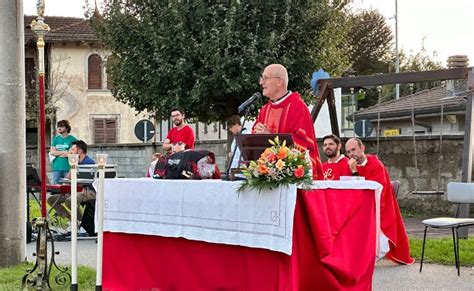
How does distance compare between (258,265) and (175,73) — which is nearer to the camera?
(258,265)

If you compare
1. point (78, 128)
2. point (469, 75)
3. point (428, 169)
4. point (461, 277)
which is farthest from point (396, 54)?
point (461, 277)

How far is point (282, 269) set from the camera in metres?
6.61

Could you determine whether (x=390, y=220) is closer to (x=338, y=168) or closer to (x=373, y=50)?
(x=338, y=168)

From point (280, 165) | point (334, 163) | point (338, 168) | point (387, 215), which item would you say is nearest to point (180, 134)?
point (334, 163)

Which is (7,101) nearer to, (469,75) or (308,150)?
(308,150)

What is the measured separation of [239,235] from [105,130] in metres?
35.7

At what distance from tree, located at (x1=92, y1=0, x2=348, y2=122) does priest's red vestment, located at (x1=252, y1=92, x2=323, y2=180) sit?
10540 millimetres

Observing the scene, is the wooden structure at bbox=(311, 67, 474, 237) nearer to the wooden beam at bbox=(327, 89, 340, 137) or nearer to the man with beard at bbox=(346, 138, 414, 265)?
the wooden beam at bbox=(327, 89, 340, 137)

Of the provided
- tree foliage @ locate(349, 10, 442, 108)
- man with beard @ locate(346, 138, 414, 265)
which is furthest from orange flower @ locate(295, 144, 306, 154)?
tree foliage @ locate(349, 10, 442, 108)

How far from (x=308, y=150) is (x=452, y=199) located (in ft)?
12.1

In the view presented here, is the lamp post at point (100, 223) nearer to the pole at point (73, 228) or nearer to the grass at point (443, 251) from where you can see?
the pole at point (73, 228)

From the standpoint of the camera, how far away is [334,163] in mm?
10406

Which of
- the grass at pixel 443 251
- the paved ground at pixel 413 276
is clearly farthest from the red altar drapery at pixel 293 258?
the grass at pixel 443 251

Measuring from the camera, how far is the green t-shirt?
1411cm
